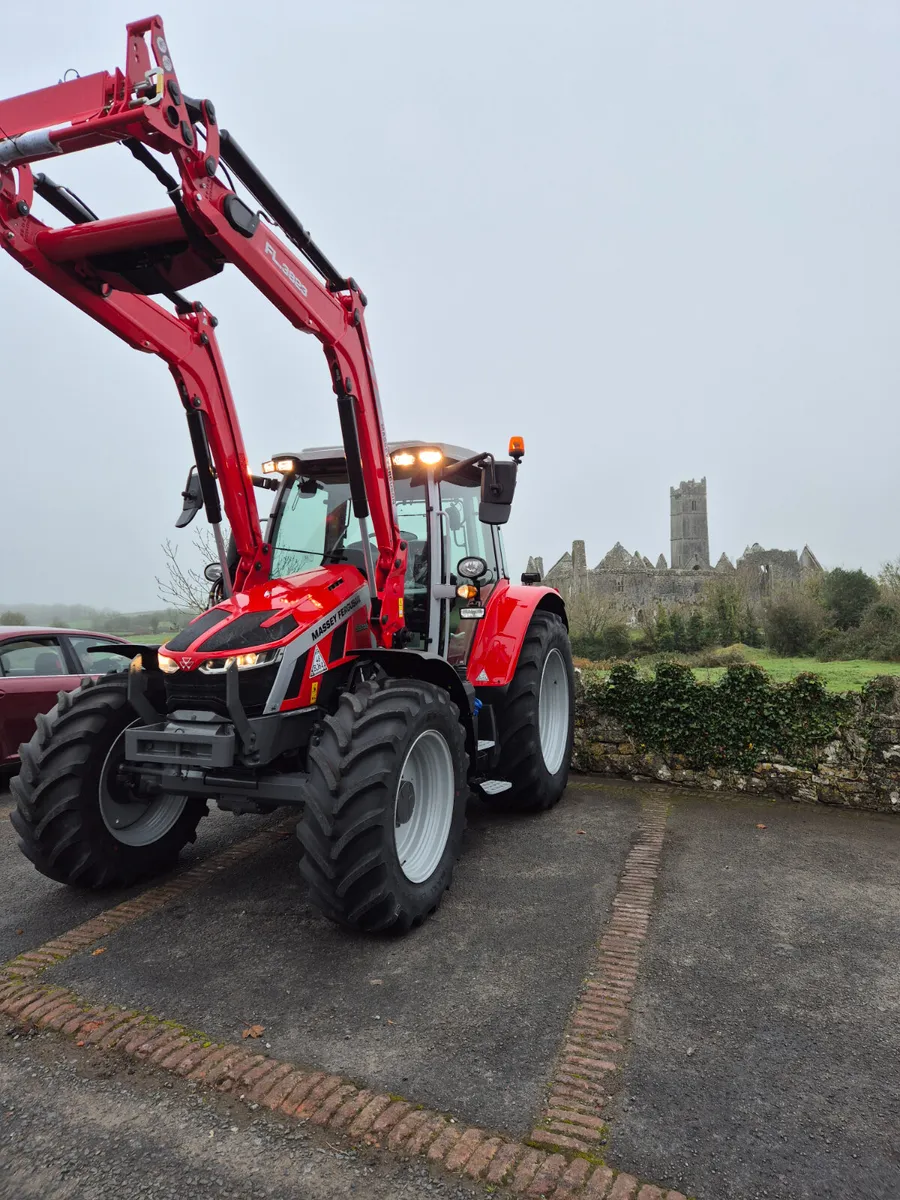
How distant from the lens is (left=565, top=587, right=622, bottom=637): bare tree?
17.2m

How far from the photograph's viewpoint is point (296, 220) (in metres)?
3.65

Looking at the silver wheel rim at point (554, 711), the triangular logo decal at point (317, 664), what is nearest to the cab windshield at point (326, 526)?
the triangular logo decal at point (317, 664)

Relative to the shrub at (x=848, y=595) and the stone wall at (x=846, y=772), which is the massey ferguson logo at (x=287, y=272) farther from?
the shrub at (x=848, y=595)

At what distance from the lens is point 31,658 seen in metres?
6.95

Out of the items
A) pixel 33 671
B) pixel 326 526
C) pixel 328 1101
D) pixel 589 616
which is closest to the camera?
pixel 328 1101

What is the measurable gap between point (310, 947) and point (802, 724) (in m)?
4.28

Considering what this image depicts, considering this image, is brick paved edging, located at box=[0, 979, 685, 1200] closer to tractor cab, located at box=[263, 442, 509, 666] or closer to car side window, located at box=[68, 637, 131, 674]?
tractor cab, located at box=[263, 442, 509, 666]

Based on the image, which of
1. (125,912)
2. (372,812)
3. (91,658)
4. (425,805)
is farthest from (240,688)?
(91,658)

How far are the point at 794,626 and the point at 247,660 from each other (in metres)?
12.4

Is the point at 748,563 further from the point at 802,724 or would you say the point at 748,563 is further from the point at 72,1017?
the point at 72,1017

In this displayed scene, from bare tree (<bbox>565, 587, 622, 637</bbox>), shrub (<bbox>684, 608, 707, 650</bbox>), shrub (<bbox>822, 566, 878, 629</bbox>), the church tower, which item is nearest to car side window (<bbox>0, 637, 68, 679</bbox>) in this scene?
bare tree (<bbox>565, 587, 622, 637</bbox>)

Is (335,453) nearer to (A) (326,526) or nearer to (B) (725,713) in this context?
(A) (326,526)

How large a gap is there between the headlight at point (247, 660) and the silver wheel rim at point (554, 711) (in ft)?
8.65

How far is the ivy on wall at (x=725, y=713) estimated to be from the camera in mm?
6055
